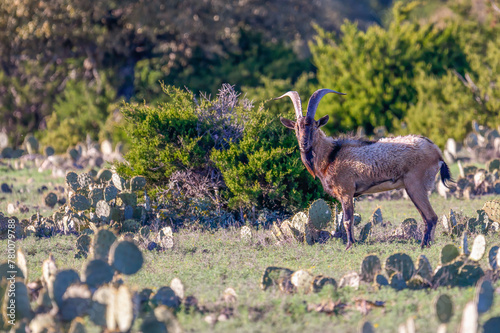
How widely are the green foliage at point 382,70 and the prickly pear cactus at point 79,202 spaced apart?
1083 cm

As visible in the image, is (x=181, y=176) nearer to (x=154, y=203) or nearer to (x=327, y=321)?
(x=154, y=203)

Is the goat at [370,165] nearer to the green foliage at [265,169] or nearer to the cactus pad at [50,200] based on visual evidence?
the green foliage at [265,169]

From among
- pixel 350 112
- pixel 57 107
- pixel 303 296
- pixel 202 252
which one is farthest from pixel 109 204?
pixel 57 107

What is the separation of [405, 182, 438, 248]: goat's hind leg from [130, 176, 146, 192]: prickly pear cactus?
3831mm

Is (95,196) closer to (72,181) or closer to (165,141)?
(72,181)

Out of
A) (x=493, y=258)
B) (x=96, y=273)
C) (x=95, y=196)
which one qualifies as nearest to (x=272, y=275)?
(x=96, y=273)

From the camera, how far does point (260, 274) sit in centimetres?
614

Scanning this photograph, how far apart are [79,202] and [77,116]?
12313mm

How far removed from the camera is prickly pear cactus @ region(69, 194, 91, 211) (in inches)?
327

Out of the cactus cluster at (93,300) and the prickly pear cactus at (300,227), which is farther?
the prickly pear cactus at (300,227)

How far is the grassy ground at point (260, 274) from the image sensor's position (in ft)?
15.3

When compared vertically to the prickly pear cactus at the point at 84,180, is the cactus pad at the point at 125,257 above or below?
below

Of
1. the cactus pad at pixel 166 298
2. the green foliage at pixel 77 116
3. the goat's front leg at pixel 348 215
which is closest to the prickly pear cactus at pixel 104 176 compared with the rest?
the goat's front leg at pixel 348 215

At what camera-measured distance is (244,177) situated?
8461mm
